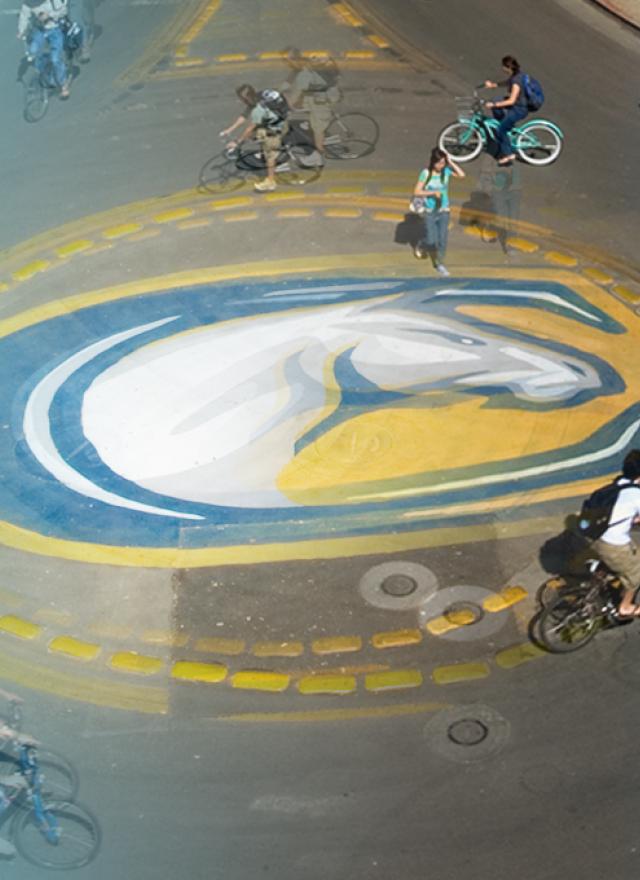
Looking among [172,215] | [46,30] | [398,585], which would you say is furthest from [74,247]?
[398,585]

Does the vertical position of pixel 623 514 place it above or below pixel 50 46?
above

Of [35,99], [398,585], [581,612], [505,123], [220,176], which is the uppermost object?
[581,612]

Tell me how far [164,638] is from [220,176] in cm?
1163

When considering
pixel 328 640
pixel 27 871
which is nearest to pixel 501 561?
pixel 328 640

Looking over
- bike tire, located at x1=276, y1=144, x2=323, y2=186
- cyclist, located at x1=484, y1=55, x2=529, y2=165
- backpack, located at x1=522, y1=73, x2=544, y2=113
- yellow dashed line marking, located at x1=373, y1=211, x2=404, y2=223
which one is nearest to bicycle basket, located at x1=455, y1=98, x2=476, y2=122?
cyclist, located at x1=484, y1=55, x2=529, y2=165

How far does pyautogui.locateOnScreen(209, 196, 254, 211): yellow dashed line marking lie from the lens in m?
23.3

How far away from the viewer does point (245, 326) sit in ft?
65.6

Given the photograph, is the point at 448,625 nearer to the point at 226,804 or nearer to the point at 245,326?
the point at 226,804

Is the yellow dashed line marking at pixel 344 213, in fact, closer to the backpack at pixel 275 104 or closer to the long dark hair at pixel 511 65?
the backpack at pixel 275 104

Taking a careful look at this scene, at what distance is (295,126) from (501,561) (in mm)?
12319

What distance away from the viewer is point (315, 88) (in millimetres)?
25859

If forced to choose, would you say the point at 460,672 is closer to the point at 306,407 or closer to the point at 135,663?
the point at 135,663

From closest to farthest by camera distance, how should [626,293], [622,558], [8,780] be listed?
[8,780]
[622,558]
[626,293]

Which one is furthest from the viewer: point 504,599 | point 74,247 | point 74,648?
point 74,247
